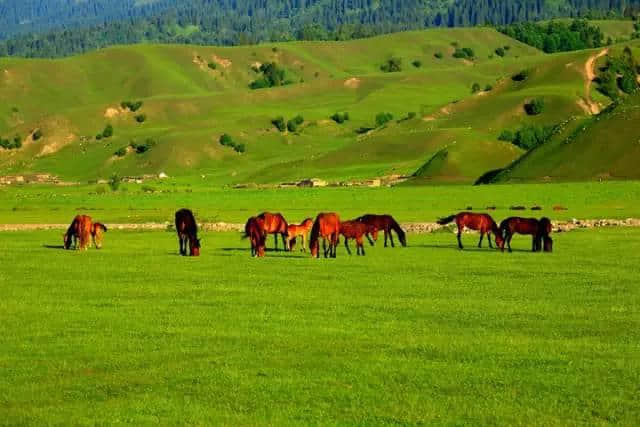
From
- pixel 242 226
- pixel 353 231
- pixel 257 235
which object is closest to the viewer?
pixel 257 235

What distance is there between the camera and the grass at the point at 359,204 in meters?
78.8

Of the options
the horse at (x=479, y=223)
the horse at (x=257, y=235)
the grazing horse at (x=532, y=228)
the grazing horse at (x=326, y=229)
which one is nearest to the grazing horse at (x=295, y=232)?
the horse at (x=257, y=235)

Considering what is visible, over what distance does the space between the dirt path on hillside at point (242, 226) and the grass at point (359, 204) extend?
397cm

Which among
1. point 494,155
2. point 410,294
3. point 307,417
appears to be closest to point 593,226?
point 410,294

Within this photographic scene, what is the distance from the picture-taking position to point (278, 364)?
63.7 feet

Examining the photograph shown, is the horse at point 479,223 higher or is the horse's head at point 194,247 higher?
the horse at point 479,223

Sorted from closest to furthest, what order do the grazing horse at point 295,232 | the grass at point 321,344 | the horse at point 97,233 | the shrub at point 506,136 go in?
the grass at point 321,344 → the grazing horse at point 295,232 → the horse at point 97,233 → the shrub at point 506,136

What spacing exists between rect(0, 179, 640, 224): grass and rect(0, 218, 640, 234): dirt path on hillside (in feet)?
13.0

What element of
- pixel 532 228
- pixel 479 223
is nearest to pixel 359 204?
pixel 479 223

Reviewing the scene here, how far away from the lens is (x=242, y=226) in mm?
69562

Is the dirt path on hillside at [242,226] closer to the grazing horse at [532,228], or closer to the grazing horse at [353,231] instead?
the grazing horse at [532,228]

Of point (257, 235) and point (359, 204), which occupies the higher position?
point (359, 204)

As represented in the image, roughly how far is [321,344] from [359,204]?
3018 inches

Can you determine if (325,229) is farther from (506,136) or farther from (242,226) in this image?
(506,136)
